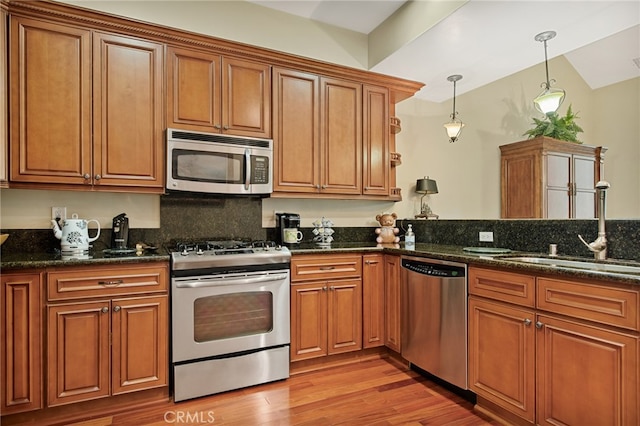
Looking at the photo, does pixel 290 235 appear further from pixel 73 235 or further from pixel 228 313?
pixel 73 235

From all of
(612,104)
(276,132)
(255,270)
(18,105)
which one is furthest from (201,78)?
(612,104)

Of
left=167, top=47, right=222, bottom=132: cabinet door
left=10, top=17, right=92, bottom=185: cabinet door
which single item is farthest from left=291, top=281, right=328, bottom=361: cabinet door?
left=10, top=17, right=92, bottom=185: cabinet door

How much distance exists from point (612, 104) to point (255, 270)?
172 inches

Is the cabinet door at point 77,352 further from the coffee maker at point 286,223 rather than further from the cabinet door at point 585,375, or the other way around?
the cabinet door at point 585,375

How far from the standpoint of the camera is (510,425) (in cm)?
193

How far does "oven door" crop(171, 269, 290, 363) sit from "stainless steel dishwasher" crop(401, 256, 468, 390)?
896 millimetres

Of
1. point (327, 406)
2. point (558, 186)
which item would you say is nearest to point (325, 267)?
point (327, 406)

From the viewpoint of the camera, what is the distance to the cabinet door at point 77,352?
1.94 m

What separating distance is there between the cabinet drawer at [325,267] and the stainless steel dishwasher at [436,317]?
383 millimetres

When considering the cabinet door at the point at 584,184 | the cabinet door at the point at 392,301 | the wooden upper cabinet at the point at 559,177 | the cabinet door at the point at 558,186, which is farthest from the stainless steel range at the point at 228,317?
the cabinet door at the point at 584,184

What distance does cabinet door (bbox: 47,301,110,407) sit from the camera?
1939mm

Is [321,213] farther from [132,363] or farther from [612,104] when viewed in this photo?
[612,104]

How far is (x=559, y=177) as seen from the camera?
4.17 meters

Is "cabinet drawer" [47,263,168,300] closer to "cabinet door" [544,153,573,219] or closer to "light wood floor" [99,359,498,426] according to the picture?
"light wood floor" [99,359,498,426]
